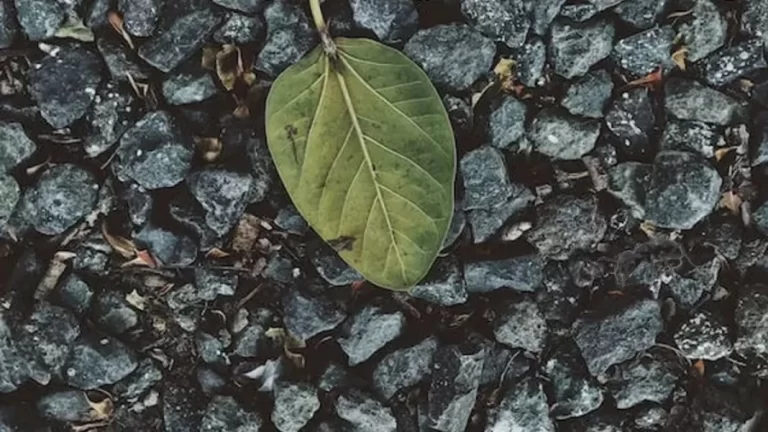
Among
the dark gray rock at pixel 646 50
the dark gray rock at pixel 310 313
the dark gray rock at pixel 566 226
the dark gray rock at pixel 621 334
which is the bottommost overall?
the dark gray rock at pixel 621 334

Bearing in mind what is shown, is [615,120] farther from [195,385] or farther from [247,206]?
[195,385]

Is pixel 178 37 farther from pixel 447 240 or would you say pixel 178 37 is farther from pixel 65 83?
pixel 447 240

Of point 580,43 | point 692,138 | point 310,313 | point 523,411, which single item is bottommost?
point 523,411

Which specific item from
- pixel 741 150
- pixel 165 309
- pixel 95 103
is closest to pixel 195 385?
pixel 165 309

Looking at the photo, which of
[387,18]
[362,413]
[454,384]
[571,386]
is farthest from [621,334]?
[387,18]

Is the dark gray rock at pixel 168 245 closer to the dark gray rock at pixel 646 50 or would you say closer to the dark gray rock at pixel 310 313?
the dark gray rock at pixel 310 313

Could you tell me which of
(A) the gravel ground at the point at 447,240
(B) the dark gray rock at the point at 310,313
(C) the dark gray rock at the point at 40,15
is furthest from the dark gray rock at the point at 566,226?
(C) the dark gray rock at the point at 40,15
